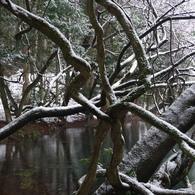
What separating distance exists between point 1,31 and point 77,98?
8.77 m

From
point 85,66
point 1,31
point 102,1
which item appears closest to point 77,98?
point 85,66

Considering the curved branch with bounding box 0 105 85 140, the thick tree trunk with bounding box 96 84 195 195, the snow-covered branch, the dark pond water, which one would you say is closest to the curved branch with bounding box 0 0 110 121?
the snow-covered branch

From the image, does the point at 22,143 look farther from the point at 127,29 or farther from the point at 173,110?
the point at 127,29

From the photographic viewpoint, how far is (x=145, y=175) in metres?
2.96

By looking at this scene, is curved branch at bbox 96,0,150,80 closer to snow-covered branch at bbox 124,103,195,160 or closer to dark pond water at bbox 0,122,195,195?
snow-covered branch at bbox 124,103,195,160

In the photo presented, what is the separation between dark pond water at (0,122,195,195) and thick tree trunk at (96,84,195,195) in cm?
231

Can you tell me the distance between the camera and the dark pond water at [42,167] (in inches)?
198

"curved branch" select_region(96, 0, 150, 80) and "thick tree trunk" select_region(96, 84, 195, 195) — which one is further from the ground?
"curved branch" select_region(96, 0, 150, 80)

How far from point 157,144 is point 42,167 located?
14.4 ft

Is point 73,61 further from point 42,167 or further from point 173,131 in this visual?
point 42,167

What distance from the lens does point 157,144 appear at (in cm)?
289

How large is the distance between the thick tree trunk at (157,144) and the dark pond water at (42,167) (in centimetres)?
231

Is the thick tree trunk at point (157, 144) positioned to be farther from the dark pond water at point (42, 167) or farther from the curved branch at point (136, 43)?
the dark pond water at point (42, 167)

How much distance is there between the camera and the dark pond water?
502cm
